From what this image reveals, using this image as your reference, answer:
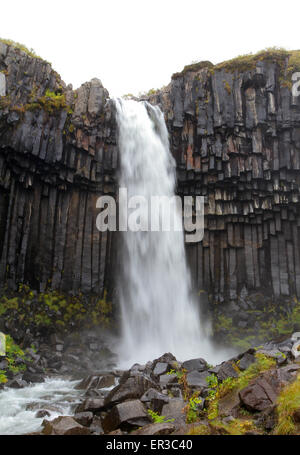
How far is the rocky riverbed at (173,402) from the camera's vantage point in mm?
5012

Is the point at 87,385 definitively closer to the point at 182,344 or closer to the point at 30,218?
the point at 182,344

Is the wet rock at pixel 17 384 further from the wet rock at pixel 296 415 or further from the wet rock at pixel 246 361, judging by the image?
the wet rock at pixel 296 415

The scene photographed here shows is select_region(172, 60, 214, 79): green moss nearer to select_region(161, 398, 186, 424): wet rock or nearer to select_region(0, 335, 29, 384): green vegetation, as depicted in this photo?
select_region(0, 335, 29, 384): green vegetation

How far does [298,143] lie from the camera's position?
1764 cm

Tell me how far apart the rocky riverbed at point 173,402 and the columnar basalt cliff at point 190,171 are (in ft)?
25.4

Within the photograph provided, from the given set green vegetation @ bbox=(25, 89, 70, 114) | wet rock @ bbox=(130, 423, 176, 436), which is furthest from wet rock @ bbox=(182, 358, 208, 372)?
green vegetation @ bbox=(25, 89, 70, 114)

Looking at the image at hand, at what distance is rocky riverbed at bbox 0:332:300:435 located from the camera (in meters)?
5.01

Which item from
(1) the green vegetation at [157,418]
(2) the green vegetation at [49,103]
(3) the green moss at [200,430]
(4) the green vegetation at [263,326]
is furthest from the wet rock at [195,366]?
(2) the green vegetation at [49,103]

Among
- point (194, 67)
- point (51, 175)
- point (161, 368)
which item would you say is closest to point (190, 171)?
point (194, 67)

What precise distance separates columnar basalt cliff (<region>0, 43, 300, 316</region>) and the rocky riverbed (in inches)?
305

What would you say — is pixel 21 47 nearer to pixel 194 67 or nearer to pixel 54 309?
pixel 194 67
